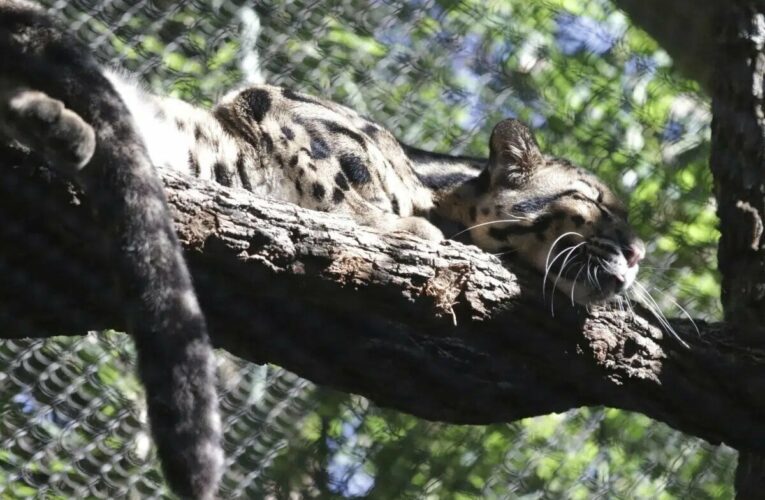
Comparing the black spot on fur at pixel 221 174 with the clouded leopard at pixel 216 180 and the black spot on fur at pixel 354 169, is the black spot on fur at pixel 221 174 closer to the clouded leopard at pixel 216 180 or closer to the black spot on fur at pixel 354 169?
the clouded leopard at pixel 216 180

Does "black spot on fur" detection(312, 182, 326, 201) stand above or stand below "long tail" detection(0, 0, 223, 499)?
below

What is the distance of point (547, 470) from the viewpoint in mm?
3525

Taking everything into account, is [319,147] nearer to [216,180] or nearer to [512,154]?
[216,180]

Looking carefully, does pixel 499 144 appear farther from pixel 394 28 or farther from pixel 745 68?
pixel 394 28

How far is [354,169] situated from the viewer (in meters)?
2.07

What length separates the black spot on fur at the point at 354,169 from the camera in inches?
81.4

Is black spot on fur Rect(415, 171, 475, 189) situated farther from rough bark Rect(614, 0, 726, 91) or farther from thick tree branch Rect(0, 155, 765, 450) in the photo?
rough bark Rect(614, 0, 726, 91)

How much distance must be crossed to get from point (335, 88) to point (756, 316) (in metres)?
1.71

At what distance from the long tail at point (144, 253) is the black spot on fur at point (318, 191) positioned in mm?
520

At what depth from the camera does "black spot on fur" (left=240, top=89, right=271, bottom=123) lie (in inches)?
84.3

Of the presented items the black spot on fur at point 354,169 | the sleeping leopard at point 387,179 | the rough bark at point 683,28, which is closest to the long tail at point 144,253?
the sleeping leopard at point 387,179

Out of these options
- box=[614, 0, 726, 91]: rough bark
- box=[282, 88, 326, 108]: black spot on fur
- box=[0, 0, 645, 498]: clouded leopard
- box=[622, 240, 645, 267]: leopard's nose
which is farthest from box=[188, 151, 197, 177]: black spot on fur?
box=[614, 0, 726, 91]: rough bark

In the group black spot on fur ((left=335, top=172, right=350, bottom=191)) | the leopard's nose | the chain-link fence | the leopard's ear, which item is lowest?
the chain-link fence

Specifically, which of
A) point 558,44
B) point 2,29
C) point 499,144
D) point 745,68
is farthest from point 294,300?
point 558,44
